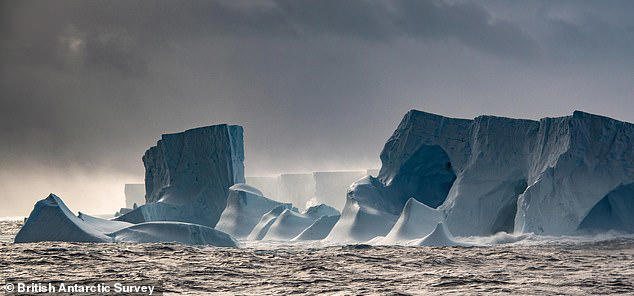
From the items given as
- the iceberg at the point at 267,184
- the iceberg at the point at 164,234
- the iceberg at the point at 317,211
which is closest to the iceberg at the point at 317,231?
the iceberg at the point at 317,211

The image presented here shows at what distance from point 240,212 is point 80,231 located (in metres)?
12.8

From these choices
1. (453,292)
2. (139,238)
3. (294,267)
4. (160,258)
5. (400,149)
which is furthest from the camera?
(400,149)

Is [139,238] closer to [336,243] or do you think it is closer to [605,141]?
[336,243]

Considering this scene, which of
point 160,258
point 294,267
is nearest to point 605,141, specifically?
point 294,267

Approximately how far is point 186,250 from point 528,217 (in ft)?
33.4

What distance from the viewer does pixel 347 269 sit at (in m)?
14.0

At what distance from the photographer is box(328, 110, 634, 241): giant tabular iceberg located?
21969 mm

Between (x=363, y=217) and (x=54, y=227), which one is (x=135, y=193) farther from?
(x=54, y=227)

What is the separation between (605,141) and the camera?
884 inches

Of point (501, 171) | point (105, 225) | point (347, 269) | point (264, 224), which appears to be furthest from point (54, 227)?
point (501, 171)

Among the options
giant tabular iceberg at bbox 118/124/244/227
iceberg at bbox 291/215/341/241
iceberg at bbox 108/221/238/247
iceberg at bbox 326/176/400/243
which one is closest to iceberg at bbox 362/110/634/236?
iceberg at bbox 326/176/400/243

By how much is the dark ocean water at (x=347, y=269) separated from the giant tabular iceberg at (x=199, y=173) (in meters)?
15.0

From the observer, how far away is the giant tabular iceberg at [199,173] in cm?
3459

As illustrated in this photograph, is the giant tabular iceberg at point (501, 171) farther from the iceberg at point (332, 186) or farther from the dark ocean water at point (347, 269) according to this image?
the iceberg at point (332, 186)
